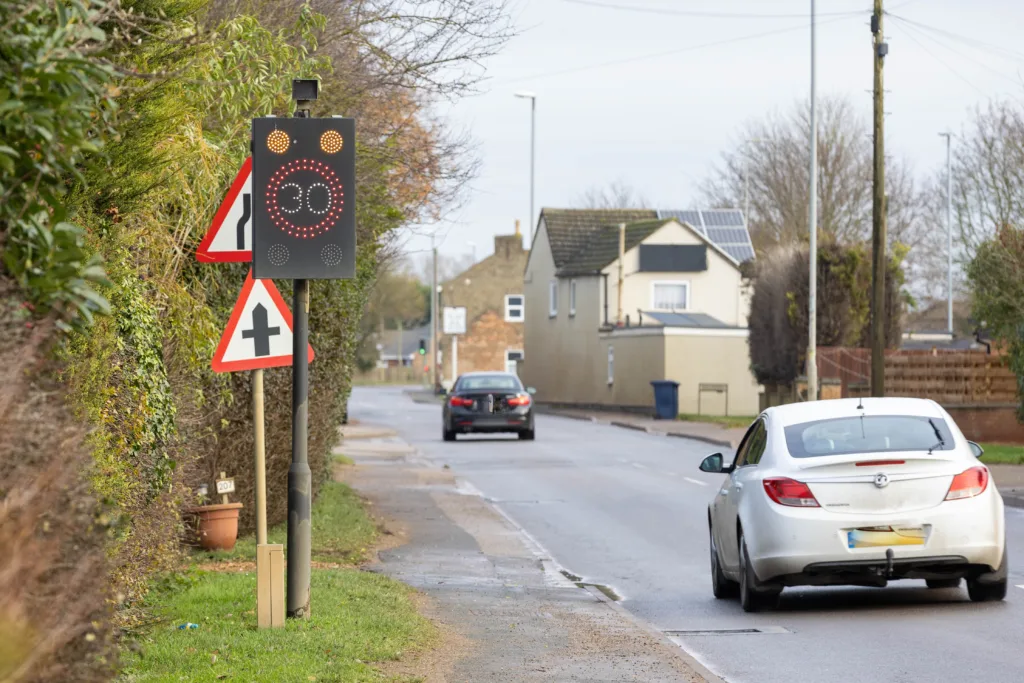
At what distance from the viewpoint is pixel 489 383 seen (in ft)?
122

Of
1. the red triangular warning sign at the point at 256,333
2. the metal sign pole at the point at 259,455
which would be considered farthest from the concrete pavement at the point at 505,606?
the red triangular warning sign at the point at 256,333

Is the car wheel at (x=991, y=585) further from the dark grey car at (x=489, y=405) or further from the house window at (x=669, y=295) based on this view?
the house window at (x=669, y=295)

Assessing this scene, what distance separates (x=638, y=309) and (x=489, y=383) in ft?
83.4

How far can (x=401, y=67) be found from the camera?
1591 centimetres

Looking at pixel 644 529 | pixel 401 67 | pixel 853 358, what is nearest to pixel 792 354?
pixel 853 358

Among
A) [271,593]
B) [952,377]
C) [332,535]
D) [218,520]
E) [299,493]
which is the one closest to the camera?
[271,593]

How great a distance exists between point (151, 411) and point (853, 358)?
3107 centimetres

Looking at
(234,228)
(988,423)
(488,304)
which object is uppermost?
(488,304)

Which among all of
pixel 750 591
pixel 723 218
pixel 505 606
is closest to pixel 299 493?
pixel 505 606

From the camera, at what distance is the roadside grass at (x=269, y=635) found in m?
8.06

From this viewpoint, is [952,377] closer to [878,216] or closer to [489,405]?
[878,216]

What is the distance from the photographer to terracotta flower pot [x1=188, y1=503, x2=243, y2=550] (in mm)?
13836

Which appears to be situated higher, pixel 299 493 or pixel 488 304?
pixel 488 304

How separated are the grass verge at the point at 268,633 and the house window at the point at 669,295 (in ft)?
169
